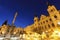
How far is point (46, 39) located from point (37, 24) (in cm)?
1401

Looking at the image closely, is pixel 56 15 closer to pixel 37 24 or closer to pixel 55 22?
pixel 55 22

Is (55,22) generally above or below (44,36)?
above

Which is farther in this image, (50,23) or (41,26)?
(41,26)

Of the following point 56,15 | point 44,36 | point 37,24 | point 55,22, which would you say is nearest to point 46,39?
point 44,36

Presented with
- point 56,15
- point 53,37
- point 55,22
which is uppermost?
point 56,15

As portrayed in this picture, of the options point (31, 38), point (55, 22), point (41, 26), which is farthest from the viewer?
point (41, 26)

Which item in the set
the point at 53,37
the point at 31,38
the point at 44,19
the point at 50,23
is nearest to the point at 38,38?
the point at 31,38

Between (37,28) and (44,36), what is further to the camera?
(37,28)

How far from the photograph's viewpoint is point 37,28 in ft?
132

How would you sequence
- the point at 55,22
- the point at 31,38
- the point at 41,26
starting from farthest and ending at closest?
the point at 41,26, the point at 55,22, the point at 31,38

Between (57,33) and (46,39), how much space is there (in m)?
4.72

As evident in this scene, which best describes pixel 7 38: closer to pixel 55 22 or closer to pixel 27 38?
pixel 27 38

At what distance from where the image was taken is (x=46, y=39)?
28000 mm

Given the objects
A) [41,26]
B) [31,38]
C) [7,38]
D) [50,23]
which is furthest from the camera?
[41,26]
